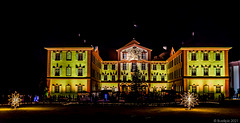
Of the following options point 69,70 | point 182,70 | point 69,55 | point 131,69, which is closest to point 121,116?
point 69,70

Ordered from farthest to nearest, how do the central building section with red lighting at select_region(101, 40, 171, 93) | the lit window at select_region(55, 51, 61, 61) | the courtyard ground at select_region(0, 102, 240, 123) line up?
the central building section with red lighting at select_region(101, 40, 171, 93)
the lit window at select_region(55, 51, 61, 61)
the courtyard ground at select_region(0, 102, 240, 123)

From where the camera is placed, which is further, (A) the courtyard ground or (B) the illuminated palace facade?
(B) the illuminated palace facade

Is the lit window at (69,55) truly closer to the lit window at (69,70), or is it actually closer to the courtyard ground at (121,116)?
the lit window at (69,70)

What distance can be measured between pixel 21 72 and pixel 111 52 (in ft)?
76.4

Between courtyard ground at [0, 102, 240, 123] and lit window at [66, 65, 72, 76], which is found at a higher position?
lit window at [66, 65, 72, 76]

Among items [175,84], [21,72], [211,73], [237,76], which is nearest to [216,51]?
[211,73]

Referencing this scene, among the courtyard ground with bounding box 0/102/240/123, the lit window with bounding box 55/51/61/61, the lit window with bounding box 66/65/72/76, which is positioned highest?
the lit window with bounding box 55/51/61/61

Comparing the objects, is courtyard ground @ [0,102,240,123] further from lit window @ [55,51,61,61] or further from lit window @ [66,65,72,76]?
lit window @ [55,51,61,61]

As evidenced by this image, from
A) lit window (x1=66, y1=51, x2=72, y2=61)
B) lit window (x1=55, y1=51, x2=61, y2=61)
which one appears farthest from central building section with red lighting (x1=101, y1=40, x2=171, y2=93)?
lit window (x1=55, y1=51, x2=61, y2=61)

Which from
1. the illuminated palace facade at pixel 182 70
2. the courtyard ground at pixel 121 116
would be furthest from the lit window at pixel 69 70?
the courtyard ground at pixel 121 116

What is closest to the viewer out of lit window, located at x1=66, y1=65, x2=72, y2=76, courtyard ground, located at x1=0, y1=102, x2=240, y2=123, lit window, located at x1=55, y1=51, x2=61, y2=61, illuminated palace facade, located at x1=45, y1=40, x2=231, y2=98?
courtyard ground, located at x1=0, y1=102, x2=240, y2=123

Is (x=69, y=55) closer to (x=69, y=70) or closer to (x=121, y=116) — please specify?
(x=69, y=70)

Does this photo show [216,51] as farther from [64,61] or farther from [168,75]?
[64,61]

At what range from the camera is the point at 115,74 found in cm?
6359
